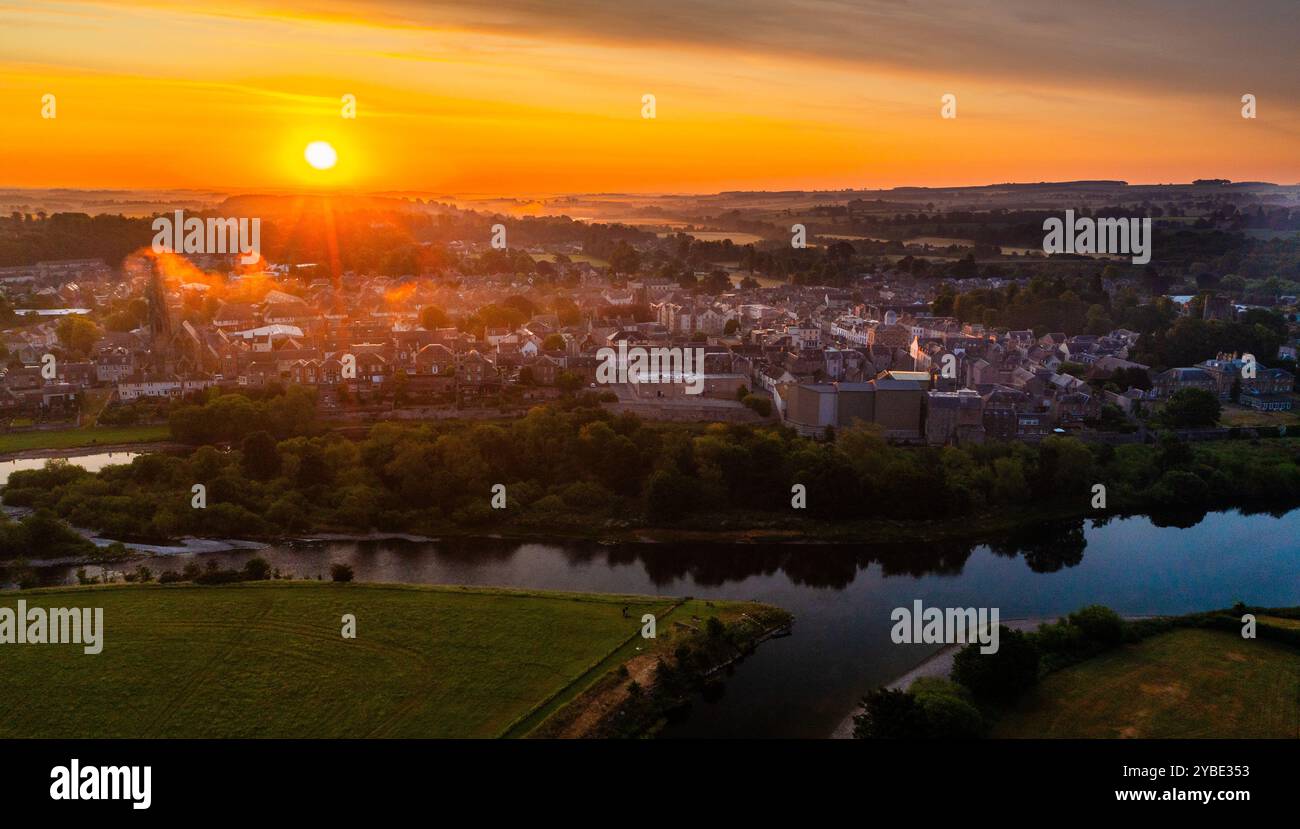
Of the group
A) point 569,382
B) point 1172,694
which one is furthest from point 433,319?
point 1172,694

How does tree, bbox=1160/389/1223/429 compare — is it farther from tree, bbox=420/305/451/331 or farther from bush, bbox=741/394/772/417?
tree, bbox=420/305/451/331

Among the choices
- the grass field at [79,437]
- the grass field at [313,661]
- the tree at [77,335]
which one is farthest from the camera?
the tree at [77,335]

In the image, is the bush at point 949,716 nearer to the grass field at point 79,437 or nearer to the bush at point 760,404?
the bush at point 760,404

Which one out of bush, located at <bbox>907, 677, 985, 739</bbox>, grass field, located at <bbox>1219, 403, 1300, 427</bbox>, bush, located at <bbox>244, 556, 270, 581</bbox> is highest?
grass field, located at <bbox>1219, 403, 1300, 427</bbox>

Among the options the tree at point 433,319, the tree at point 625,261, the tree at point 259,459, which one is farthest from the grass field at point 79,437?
the tree at point 625,261

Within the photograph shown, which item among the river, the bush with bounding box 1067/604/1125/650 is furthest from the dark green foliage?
the bush with bounding box 1067/604/1125/650
